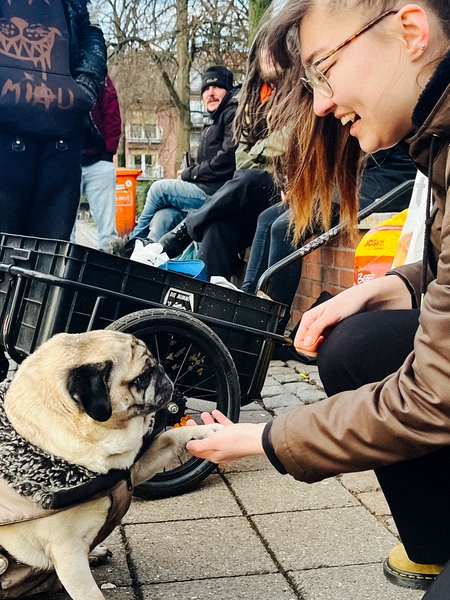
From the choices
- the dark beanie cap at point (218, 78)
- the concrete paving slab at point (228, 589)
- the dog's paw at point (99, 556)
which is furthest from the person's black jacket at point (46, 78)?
the concrete paving slab at point (228, 589)

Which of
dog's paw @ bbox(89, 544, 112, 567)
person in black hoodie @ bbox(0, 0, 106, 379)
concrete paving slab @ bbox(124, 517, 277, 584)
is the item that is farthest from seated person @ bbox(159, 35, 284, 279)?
dog's paw @ bbox(89, 544, 112, 567)

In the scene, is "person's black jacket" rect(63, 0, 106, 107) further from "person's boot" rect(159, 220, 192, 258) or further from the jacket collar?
the jacket collar

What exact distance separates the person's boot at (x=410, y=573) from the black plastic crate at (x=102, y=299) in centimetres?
123

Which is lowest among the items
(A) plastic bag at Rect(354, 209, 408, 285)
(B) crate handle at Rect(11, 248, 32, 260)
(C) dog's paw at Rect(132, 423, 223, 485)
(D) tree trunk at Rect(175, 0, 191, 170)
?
(C) dog's paw at Rect(132, 423, 223, 485)

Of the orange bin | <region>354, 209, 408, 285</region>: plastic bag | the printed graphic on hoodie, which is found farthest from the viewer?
the orange bin

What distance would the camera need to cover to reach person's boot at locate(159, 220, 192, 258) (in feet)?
23.2

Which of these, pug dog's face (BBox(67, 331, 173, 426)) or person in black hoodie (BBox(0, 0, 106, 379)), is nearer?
pug dog's face (BBox(67, 331, 173, 426))

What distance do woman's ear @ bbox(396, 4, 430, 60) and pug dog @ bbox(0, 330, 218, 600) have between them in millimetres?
1216

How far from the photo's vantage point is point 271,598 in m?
2.34

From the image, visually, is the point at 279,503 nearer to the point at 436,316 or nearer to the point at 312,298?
the point at 436,316

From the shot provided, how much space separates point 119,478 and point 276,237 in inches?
135

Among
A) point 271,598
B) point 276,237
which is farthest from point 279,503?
point 276,237

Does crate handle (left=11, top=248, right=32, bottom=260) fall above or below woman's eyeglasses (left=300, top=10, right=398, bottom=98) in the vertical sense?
below

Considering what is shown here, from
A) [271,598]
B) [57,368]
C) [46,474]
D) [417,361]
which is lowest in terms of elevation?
[271,598]
